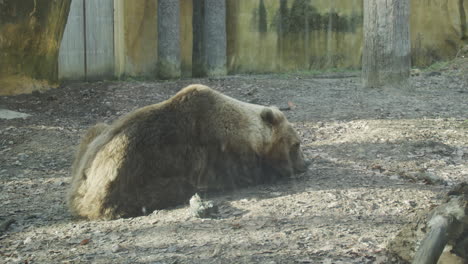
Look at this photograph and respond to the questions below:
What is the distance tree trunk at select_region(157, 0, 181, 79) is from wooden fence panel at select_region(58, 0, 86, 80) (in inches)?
55.7

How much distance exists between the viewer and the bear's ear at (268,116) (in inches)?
215

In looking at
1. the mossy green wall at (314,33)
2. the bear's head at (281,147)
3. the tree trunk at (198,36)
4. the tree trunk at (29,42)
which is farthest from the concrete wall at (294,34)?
the bear's head at (281,147)

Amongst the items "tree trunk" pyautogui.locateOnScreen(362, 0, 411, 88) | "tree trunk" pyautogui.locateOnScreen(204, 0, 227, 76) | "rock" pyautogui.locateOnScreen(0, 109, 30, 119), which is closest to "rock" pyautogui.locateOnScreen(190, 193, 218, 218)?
"rock" pyautogui.locateOnScreen(0, 109, 30, 119)

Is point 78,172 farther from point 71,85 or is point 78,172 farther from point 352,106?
point 71,85

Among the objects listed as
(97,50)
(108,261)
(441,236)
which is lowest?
(108,261)

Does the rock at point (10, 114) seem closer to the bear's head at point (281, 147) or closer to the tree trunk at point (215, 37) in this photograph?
the bear's head at point (281, 147)

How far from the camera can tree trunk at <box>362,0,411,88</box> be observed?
8398 millimetres

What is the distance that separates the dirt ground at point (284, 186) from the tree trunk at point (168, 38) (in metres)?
1.62

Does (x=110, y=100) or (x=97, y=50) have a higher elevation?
(x=97, y=50)

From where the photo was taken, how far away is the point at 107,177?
15.2ft

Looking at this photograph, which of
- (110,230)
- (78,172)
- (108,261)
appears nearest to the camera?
(108,261)

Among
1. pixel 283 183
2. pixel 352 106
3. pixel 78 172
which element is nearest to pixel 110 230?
pixel 78 172

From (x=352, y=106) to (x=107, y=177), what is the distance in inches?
174

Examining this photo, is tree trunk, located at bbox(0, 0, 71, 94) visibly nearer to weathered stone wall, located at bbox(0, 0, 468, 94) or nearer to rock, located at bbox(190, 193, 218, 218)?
weathered stone wall, located at bbox(0, 0, 468, 94)
